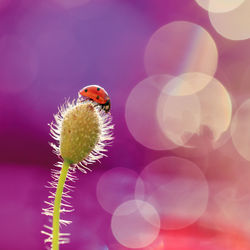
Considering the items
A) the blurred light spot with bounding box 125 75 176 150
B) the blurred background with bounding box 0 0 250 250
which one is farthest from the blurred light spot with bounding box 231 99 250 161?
the blurred light spot with bounding box 125 75 176 150

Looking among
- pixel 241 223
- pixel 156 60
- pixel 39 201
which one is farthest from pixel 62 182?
pixel 156 60

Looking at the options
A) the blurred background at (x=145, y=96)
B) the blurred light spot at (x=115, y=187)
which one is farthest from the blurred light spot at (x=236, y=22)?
the blurred light spot at (x=115, y=187)

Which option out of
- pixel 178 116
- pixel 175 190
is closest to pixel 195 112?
pixel 178 116

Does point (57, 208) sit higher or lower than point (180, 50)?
lower

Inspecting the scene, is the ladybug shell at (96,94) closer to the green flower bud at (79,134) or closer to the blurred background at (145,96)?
the green flower bud at (79,134)

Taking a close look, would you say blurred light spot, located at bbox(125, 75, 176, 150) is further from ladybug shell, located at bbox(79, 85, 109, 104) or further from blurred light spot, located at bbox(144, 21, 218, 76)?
ladybug shell, located at bbox(79, 85, 109, 104)

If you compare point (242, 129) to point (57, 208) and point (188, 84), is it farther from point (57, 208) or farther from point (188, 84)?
point (57, 208)

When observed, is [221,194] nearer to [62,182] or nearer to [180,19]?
[180,19]

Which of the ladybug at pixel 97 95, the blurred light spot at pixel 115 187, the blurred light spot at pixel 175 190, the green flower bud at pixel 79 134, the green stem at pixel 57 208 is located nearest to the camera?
the green stem at pixel 57 208
